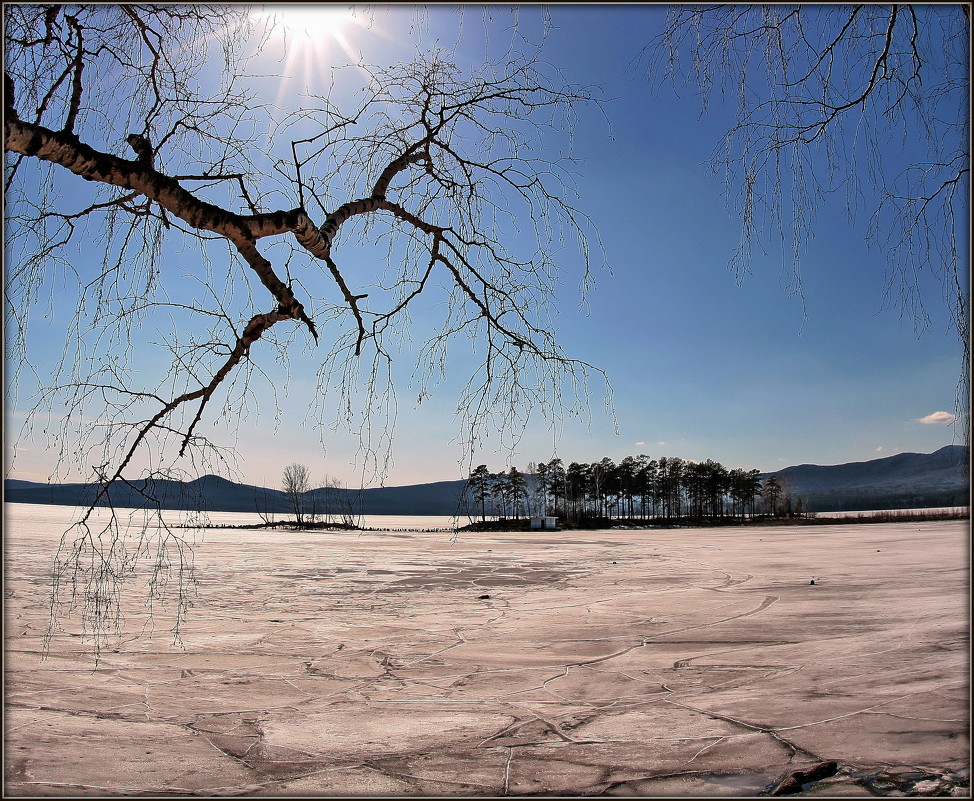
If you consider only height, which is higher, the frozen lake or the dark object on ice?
the dark object on ice

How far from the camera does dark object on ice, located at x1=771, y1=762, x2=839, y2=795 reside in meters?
2.56

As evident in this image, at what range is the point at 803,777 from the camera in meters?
2.65

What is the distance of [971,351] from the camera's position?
210 centimetres

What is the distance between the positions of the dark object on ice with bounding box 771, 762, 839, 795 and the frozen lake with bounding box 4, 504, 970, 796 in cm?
8

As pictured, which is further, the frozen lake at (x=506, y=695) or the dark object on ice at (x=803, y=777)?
the frozen lake at (x=506, y=695)

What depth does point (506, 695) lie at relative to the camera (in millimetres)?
4465

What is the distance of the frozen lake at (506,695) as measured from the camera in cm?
294

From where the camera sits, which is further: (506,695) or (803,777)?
(506,695)

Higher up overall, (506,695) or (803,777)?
(803,777)

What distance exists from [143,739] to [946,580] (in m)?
9.83

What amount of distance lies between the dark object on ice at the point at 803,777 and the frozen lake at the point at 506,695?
76 millimetres

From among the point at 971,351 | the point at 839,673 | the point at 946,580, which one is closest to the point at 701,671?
the point at 839,673

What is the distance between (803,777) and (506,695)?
2.23 metres

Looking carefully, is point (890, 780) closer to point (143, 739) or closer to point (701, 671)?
point (701, 671)
